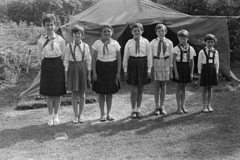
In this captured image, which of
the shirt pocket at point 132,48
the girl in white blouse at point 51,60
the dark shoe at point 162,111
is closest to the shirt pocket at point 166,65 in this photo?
the shirt pocket at point 132,48

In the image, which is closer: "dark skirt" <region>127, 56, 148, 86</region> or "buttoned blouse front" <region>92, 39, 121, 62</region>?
"buttoned blouse front" <region>92, 39, 121, 62</region>

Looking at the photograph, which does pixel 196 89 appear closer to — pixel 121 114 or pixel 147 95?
pixel 147 95

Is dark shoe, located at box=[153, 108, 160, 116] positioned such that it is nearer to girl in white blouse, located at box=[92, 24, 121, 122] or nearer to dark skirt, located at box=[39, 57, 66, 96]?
girl in white blouse, located at box=[92, 24, 121, 122]

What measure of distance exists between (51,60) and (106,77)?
0.84m

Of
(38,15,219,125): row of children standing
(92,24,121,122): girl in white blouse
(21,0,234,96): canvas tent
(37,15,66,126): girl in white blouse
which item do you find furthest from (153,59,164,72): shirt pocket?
(21,0,234,96): canvas tent

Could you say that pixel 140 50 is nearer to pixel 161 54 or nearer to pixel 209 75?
pixel 161 54

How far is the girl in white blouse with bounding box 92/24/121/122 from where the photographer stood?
4477 millimetres

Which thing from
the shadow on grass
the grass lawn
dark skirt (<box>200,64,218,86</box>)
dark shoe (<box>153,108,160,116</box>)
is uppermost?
dark skirt (<box>200,64,218,86</box>)

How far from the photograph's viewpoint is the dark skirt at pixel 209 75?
4930mm

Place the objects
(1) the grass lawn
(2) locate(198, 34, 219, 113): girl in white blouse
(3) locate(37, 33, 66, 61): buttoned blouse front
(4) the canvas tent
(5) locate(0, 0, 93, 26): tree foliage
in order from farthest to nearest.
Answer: (5) locate(0, 0, 93, 26): tree foliage → (4) the canvas tent → (2) locate(198, 34, 219, 113): girl in white blouse → (3) locate(37, 33, 66, 61): buttoned blouse front → (1) the grass lawn

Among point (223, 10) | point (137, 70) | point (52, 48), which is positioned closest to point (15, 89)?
point (52, 48)

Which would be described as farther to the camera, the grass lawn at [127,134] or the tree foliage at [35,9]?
the tree foliage at [35,9]

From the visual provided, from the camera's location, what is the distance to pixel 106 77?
4.55 m

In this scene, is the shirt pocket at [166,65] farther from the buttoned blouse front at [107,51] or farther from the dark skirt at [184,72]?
the buttoned blouse front at [107,51]
